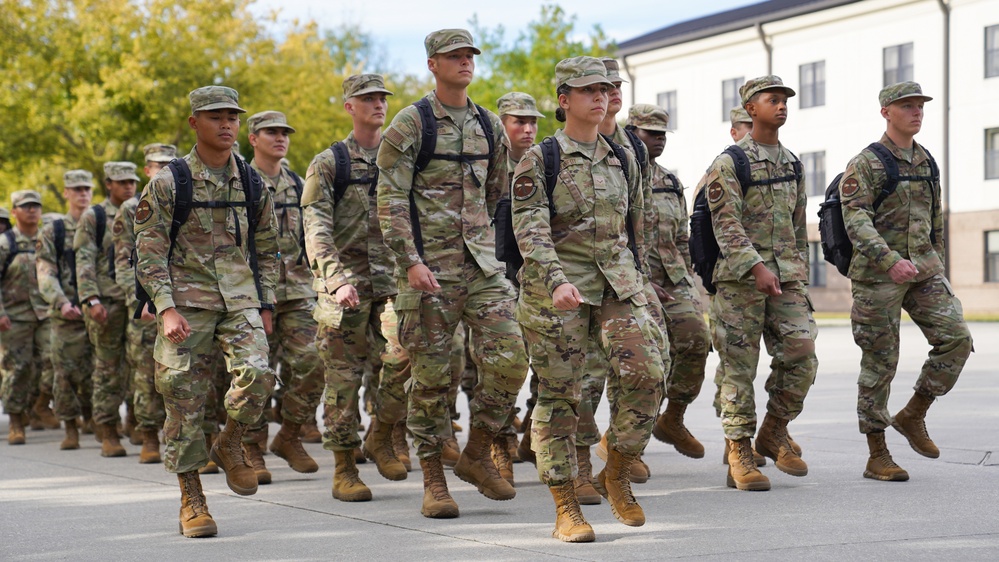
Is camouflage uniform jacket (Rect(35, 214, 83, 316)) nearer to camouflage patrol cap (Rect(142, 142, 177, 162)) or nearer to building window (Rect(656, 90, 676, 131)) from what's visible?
camouflage patrol cap (Rect(142, 142, 177, 162))

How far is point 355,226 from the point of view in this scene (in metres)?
8.94

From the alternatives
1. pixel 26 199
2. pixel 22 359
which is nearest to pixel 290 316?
pixel 22 359

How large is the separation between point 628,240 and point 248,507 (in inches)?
116

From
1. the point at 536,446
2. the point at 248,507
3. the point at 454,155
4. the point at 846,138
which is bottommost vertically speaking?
the point at 248,507

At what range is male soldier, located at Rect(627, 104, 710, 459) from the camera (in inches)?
370

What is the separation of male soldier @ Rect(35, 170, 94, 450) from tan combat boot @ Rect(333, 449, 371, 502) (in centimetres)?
471

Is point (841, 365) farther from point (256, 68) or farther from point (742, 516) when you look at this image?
point (256, 68)

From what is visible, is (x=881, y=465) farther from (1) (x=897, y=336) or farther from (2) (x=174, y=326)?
(2) (x=174, y=326)

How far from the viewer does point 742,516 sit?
7242mm

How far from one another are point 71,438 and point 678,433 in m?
5.78

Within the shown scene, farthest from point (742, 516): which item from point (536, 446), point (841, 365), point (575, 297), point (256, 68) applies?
point (256, 68)

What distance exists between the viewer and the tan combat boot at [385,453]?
28.6 ft

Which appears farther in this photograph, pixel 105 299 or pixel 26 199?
pixel 26 199

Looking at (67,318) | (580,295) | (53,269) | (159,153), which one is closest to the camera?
(580,295)
